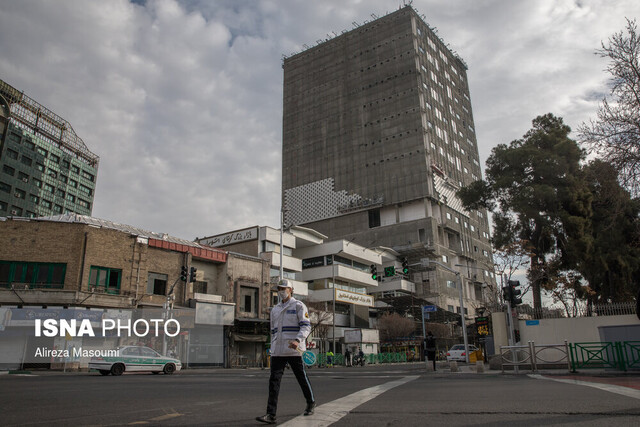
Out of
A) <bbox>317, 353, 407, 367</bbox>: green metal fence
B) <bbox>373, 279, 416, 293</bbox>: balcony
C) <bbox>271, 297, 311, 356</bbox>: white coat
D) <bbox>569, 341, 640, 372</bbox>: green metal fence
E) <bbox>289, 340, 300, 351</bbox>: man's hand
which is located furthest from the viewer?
<bbox>373, 279, 416, 293</bbox>: balcony

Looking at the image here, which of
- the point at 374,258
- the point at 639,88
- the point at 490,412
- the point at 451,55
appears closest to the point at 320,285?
the point at 374,258

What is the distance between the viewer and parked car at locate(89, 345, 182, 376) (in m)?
17.3

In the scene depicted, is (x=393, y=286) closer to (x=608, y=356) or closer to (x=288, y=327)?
(x=608, y=356)

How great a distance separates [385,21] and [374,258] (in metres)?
50.0

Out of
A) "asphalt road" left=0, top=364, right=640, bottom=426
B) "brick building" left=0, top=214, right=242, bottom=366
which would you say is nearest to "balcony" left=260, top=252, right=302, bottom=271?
"brick building" left=0, top=214, right=242, bottom=366

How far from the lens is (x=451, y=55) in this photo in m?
98.4

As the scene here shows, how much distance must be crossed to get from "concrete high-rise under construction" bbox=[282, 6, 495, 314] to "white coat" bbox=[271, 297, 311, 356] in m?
63.3

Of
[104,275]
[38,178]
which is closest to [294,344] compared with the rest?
[104,275]

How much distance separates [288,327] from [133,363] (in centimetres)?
1534

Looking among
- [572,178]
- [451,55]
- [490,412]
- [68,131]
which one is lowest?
[490,412]

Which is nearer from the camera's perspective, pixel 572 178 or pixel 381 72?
pixel 572 178

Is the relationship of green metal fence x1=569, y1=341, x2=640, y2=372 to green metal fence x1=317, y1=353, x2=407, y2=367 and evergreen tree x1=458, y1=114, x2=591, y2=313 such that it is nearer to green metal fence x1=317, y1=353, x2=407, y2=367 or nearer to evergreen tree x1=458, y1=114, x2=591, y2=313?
evergreen tree x1=458, y1=114, x2=591, y2=313

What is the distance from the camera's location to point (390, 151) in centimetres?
7962

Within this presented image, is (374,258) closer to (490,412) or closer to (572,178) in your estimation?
(572,178)
